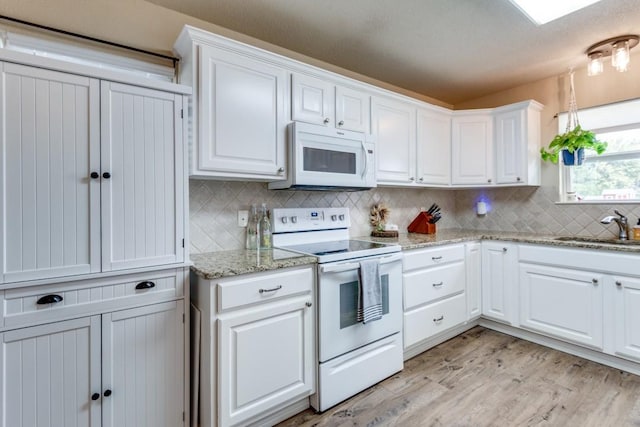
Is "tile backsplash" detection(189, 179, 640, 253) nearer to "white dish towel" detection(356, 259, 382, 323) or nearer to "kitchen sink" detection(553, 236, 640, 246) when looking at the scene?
"kitchen sink" detection(553, 236, 640, 246)

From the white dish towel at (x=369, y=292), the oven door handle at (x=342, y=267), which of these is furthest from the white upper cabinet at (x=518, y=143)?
the white dish towel at (x=369, y=292)

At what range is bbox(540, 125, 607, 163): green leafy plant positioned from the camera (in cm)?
265

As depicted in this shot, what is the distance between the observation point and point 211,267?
162 cm

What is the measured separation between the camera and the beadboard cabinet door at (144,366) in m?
1.42

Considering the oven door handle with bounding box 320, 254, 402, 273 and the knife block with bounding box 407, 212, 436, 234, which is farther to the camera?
the knife block with bounding box 407, 212, 436, 234

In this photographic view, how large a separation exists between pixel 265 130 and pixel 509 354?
99.0 inches

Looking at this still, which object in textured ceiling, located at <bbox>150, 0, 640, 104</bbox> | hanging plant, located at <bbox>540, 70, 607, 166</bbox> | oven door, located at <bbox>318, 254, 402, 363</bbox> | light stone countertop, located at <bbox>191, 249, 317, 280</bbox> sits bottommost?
oven door, located at <bbox>318, 254, 402, 363</bbox>

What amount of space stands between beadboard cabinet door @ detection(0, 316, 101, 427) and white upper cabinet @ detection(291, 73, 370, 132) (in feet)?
5.43

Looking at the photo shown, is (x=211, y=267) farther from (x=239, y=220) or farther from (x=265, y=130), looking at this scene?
(x=265, y=130)

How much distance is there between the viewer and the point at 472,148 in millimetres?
3229

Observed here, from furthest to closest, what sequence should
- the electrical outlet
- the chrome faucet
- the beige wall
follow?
1. the chrome faucet
2. the electrical outlet
3. the beige wall

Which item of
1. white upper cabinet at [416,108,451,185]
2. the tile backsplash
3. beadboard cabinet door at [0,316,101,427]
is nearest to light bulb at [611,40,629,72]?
the tile backsplash

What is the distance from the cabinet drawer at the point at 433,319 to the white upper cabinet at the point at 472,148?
122cm

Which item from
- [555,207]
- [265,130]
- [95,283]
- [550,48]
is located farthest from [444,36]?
[95,283]
